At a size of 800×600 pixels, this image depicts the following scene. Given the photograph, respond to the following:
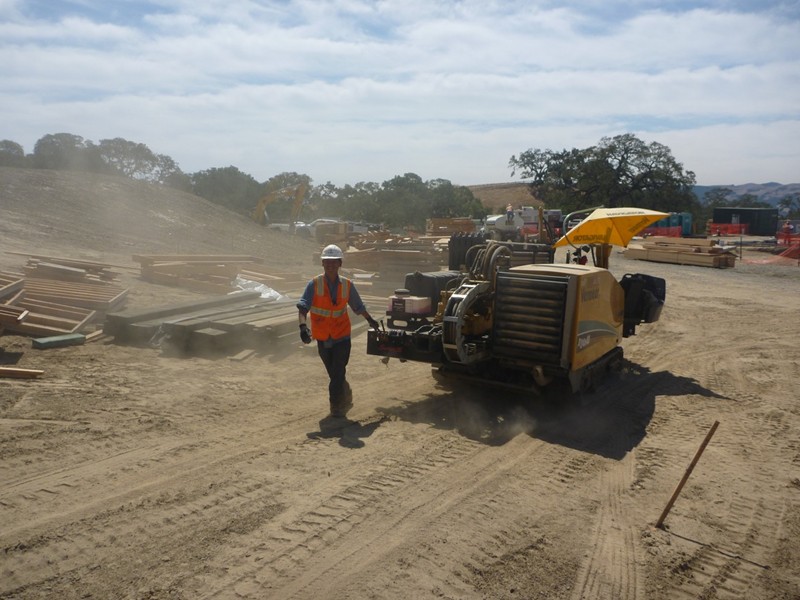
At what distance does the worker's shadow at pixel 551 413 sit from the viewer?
6738mm

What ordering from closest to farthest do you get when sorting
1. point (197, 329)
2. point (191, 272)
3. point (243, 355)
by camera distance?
point (243, 355), point (197, 329), point (191, 272)

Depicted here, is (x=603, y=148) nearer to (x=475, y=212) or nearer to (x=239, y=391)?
(x=475, y=212)

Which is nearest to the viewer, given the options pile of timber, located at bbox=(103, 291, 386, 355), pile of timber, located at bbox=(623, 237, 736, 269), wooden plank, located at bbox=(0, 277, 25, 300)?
pile of timber, located at bbox=(103, 291, 386, 355)

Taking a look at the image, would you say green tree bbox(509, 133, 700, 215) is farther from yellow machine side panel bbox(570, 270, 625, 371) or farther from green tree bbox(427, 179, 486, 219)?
yellow machine side panel bbox(570, 270, 625, 371)

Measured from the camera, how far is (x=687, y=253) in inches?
1077

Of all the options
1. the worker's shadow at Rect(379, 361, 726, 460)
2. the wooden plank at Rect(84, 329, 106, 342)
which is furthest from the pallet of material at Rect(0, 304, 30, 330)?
the worker's shadow at Rect(379, 361, 726, 460)

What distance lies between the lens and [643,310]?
9.30m

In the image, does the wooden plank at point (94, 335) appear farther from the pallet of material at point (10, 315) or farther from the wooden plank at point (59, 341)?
the pallet of material at point (10, 315)

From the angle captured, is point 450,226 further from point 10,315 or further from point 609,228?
point 10,315

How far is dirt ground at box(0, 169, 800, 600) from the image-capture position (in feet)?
13.2

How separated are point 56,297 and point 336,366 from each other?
6.54 meters

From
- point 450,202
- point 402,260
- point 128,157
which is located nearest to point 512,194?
point 450,202

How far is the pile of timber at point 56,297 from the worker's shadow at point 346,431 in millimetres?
5128

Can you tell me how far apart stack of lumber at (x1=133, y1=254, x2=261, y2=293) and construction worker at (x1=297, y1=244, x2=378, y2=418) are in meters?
8.90
